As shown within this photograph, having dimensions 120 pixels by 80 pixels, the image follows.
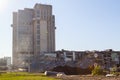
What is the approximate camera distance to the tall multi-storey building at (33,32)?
385ft

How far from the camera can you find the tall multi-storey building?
385ft

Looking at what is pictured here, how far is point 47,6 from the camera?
120 m

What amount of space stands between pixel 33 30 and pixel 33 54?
1050cm

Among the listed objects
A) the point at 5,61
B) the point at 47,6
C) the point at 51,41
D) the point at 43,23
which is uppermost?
the point at 47,6

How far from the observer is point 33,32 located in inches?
4786

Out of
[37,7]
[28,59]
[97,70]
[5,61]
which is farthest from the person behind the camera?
[5,61]

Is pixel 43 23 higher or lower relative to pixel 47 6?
Result: lower

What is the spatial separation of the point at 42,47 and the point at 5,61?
104 ft

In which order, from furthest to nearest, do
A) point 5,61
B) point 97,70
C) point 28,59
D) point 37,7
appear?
point 5,61 < point 37,7 < point 28,59 < point 97,70

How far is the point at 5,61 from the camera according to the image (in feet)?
459

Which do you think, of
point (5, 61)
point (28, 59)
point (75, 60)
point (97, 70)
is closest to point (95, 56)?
point (75, 60)

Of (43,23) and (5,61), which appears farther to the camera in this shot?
(5,61)

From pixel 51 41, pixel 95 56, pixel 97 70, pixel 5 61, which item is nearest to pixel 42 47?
pixel 51 41

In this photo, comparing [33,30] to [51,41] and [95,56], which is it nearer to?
[51,41]
